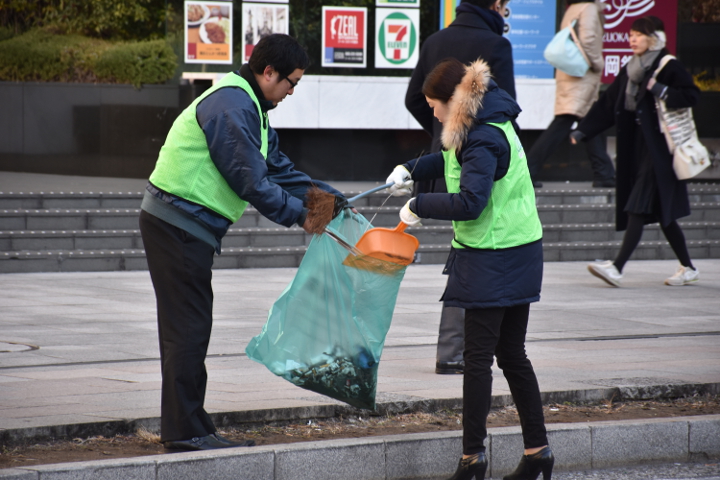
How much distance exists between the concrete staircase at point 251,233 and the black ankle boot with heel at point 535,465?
6045 millimetres

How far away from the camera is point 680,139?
8273mm

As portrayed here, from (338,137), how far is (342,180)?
0.57m

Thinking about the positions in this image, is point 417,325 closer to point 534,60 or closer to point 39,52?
point 534,60

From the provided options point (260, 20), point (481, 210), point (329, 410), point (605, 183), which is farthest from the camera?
point (260, 20)

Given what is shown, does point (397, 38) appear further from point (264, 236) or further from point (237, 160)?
point (237, 160)

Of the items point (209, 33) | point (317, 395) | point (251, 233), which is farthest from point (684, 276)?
point (209, 33)

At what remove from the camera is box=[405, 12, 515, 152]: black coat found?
528cm

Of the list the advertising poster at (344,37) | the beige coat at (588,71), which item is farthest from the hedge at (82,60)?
the beige coat at (588,71)

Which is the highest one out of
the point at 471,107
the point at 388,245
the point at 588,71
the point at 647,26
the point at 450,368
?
the point at 647,26

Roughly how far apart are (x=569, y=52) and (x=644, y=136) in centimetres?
318

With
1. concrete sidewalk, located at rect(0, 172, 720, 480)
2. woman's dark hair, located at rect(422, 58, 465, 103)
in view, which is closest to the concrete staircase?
concrete sidewalk, located at rect(0, 172, 720, 480)

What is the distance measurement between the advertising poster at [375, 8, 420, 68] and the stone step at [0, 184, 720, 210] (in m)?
2.95

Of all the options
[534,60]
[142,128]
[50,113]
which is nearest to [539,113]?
[534,60]

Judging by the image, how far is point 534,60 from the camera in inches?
544
